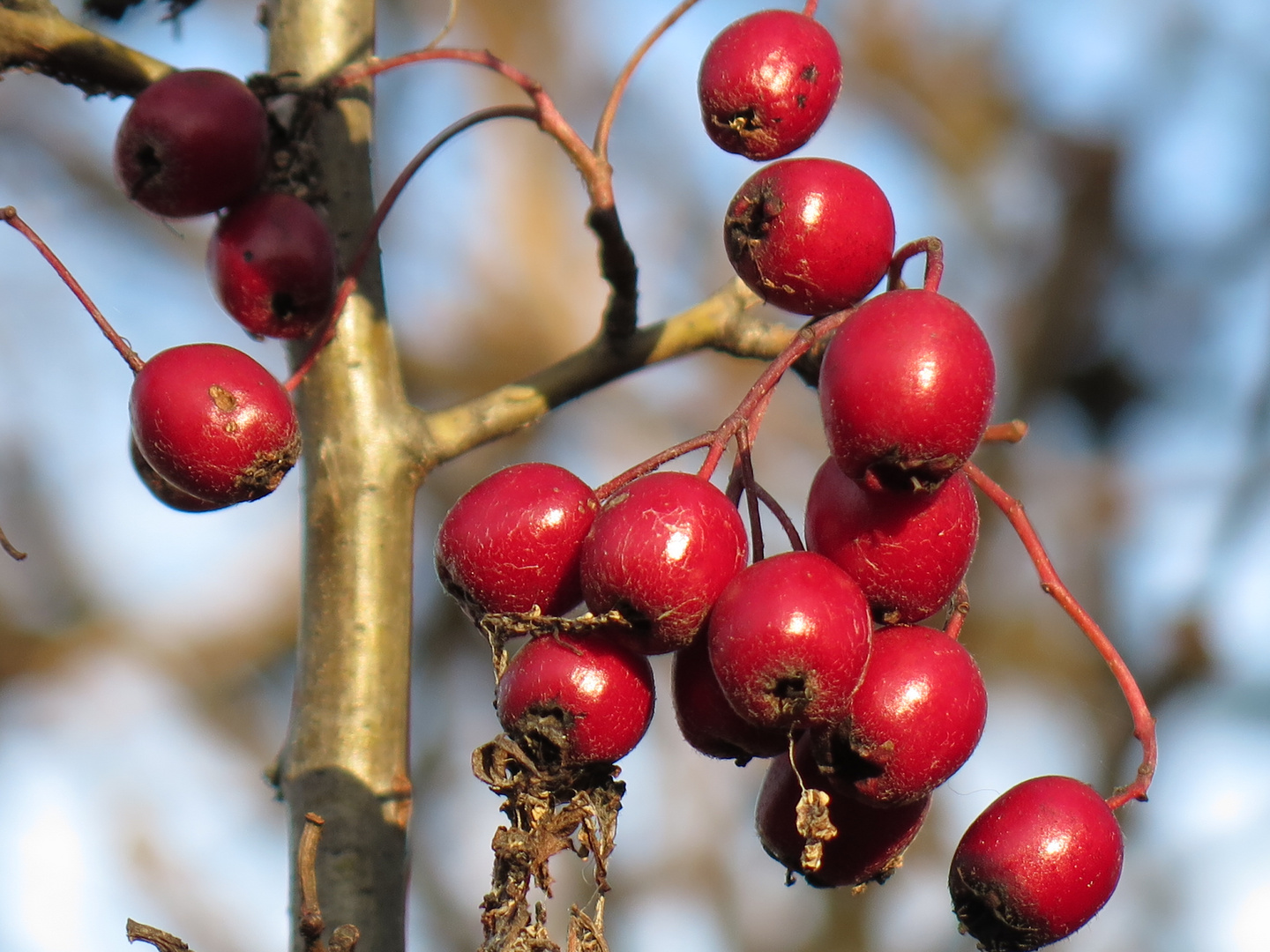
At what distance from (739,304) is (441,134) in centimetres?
47

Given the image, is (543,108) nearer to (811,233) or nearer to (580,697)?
(811,233)

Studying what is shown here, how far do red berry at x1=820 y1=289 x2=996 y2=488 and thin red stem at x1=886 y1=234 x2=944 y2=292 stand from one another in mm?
76

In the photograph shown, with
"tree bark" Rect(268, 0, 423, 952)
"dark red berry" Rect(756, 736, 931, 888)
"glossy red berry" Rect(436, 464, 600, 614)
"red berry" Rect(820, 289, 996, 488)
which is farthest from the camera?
"tree bark" Rect(268, 0, 423, 952)

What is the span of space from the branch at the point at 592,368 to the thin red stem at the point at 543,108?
0.27m

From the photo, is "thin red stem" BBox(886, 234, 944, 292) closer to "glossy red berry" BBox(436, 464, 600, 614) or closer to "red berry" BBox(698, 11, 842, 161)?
"red berry" BBox(698, 11, 842, 161)

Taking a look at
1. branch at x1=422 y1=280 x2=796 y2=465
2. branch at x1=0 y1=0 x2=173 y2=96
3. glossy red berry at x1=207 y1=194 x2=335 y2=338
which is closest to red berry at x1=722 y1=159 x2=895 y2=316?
branch at x1=422 y1=280 x2=796 y2=465

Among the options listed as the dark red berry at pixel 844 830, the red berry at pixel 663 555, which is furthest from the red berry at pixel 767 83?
the dark red berry at pixel 844 830

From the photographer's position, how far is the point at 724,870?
653 cm

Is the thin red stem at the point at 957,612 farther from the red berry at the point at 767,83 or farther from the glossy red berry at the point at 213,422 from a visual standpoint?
the glossy red berry at the point at 213,422

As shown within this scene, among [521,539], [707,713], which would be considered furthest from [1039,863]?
[521,539]

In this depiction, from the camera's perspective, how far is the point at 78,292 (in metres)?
1.41

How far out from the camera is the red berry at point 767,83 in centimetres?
136

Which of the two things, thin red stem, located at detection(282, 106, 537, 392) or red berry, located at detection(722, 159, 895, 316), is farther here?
thin red stem, located at detection(282, 106, 537, 392)

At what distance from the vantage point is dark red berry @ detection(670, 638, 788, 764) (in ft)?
4.09
